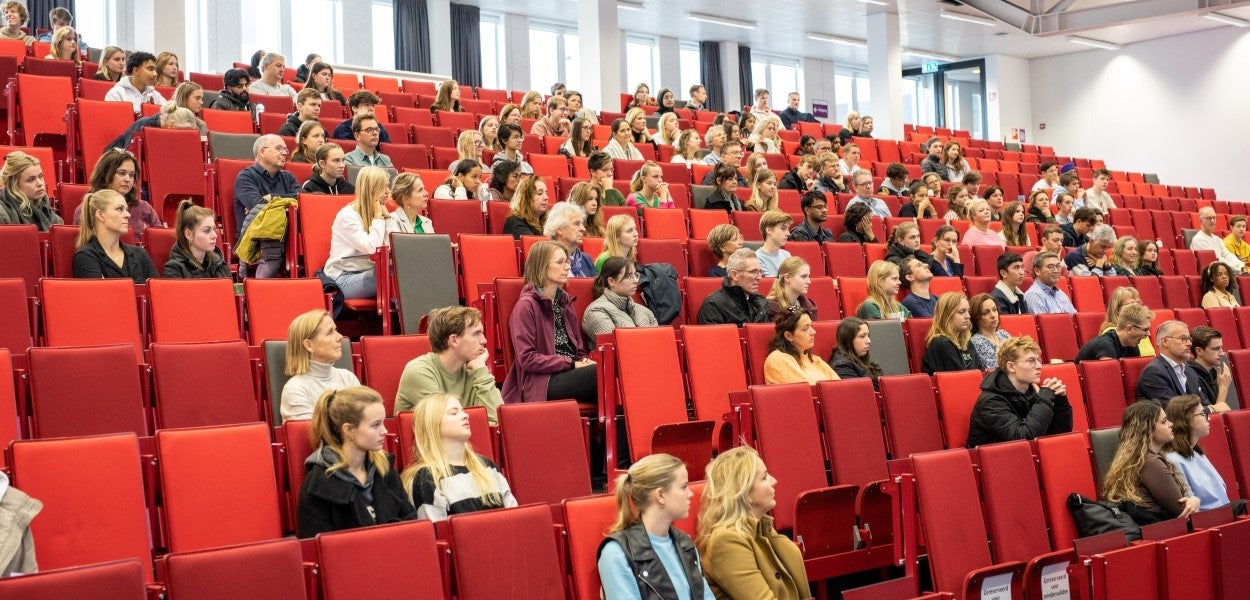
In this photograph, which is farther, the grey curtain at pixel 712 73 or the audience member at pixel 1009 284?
the grey curtain at pixel 712 73

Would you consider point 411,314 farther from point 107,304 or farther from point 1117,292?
point 1117,292

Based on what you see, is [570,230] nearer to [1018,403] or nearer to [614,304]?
[614,304]

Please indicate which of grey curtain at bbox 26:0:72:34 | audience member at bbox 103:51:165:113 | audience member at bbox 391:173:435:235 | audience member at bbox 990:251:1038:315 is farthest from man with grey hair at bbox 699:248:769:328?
grey curtain at bbox 26:0:72:34

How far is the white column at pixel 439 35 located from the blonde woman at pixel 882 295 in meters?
8.41

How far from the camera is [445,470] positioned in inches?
94.8

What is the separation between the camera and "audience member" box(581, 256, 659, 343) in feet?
11.7

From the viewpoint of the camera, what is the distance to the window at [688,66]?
14555mm

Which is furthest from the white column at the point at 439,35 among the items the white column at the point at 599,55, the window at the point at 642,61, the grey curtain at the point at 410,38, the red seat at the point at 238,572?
the red seat at the point at 238,572

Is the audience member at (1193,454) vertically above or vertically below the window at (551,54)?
below

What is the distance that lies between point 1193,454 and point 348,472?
2.39 m

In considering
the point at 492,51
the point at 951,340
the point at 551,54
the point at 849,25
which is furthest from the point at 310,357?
the point at 551,54

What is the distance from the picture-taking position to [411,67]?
11742 millimetres

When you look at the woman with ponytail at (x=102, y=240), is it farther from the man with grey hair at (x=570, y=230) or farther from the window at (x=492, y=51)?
the window at (x=492, y=51)

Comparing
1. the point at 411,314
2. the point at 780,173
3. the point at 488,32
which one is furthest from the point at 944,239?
the point at 488,32
